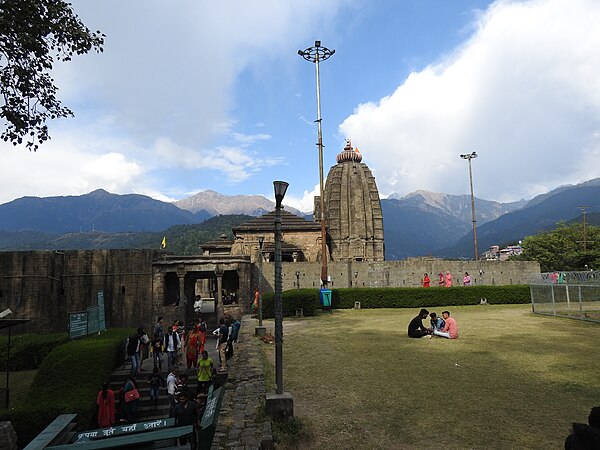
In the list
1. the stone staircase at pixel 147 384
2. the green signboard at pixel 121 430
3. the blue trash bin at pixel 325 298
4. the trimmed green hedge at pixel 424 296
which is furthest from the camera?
the trimmed green hedge at pixel 424 296

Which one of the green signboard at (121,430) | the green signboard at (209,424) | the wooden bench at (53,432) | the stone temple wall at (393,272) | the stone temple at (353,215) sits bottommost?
the wooden bench at (53,432)

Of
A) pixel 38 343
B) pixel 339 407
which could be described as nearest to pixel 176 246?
pixel 38 343

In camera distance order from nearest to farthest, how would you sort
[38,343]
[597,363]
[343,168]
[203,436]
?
[203,436], [597,363], [38,343], [343,168]

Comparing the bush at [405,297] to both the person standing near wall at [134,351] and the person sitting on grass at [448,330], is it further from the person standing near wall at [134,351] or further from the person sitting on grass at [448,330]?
the person standing near wall at [134,351]

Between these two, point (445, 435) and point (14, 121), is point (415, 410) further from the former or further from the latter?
point (14, 121)

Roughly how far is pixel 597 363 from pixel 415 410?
628 centimetres

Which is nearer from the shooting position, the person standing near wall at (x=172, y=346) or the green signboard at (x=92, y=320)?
the person standing near wall at (x=172, y=346)

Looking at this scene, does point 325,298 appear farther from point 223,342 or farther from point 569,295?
point 569,295

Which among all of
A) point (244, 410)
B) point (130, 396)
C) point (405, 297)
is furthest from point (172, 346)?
point (405, 297)

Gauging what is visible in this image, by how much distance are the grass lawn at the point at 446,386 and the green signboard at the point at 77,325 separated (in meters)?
8.14

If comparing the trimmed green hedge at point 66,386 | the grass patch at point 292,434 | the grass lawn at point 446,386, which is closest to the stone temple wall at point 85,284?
the trimmed green hedge at point 66,386

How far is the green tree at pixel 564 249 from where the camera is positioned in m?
51.4

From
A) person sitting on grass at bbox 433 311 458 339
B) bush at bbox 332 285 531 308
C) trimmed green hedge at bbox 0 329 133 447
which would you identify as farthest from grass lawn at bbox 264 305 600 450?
bush at bbox 332 285 531 308

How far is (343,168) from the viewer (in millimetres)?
59812
